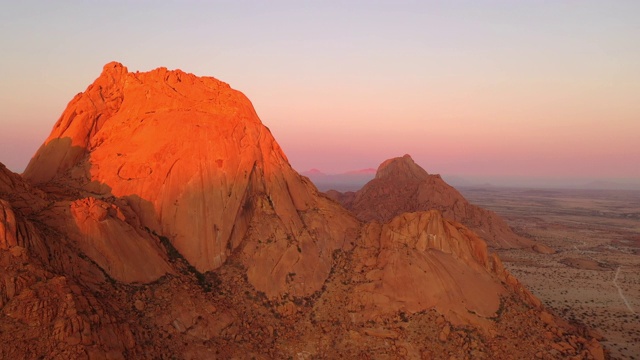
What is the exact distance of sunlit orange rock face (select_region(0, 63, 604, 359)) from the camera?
821 inches

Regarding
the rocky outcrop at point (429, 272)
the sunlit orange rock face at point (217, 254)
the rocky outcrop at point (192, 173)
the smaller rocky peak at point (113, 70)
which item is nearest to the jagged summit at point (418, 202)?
the rocky outcrop at point (429, 272)

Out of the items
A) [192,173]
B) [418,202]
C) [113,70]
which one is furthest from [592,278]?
[113,70]

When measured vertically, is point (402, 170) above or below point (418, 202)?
above

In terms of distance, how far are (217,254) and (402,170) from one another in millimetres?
76813

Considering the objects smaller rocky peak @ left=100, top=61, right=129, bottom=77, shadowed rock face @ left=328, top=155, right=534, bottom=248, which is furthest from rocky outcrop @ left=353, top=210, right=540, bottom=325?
shadowed rock face @ left=328, top=155, right=534, bottom=248

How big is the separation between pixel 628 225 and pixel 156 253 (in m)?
140

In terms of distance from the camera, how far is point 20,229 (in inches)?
738

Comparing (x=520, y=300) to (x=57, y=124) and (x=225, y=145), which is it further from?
(x=57, y=124)

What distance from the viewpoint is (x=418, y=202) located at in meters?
84.5

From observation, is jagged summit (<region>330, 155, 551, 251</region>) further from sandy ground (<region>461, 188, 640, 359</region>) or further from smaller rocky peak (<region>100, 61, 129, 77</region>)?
smaller rocky peak (<region>100, 61, 129, 77</region>)

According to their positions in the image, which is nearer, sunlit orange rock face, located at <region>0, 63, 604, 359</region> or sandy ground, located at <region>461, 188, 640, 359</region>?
sunlit orange rock face, located at <region>0, 63, 604, 359</region>

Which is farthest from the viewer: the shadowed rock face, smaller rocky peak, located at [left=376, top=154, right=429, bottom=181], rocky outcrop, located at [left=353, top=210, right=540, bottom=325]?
smaller rocky peak, located at [left=376, top=154, right=429, bottom=181]

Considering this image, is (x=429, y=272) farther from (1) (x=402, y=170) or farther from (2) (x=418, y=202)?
(1) (x=402, y=170)

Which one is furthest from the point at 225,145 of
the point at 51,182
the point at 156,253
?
the point at 51,182
